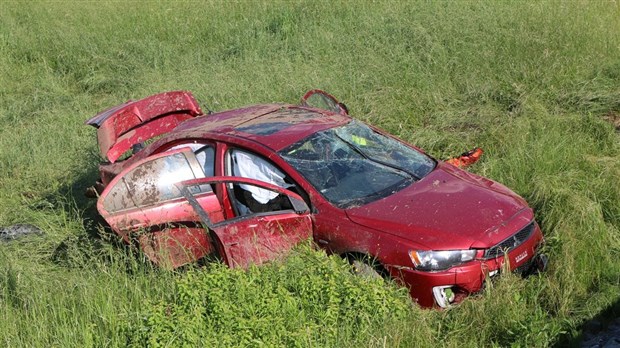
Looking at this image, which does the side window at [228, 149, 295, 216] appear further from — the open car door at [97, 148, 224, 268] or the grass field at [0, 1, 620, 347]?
the grass field at [0, 1, 620, 347]

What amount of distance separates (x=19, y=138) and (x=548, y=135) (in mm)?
6906

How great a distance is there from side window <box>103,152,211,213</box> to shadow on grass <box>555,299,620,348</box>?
3089mm

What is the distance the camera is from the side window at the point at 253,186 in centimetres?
670

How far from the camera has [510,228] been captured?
6160mm

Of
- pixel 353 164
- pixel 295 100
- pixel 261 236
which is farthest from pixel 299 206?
pixel 295 100

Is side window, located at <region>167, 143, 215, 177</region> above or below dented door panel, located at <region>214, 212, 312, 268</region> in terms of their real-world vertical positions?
above

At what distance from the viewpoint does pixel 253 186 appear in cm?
681

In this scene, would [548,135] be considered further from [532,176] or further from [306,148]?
[306,148]

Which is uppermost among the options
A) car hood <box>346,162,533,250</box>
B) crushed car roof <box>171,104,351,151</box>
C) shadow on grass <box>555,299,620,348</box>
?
crushed car roof <box>171,104,351,151</box>

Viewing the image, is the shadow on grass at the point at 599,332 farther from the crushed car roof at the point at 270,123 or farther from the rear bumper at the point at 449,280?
the crushed car roof at the point at 270,123

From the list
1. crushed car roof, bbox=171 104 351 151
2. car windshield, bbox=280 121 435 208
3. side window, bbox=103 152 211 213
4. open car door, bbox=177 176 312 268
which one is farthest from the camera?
crushed car roof, bbox=171 104 351 151

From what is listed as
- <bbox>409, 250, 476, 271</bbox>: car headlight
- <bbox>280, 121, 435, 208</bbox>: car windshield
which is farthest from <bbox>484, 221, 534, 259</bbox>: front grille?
<bbox>280, 121, 435, 208</bbox>: car windshield

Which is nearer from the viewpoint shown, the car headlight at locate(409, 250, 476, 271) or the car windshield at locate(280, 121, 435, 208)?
the car headlight at locate(409, 250, 476, 271)

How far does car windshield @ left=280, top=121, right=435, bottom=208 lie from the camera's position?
259 inches
